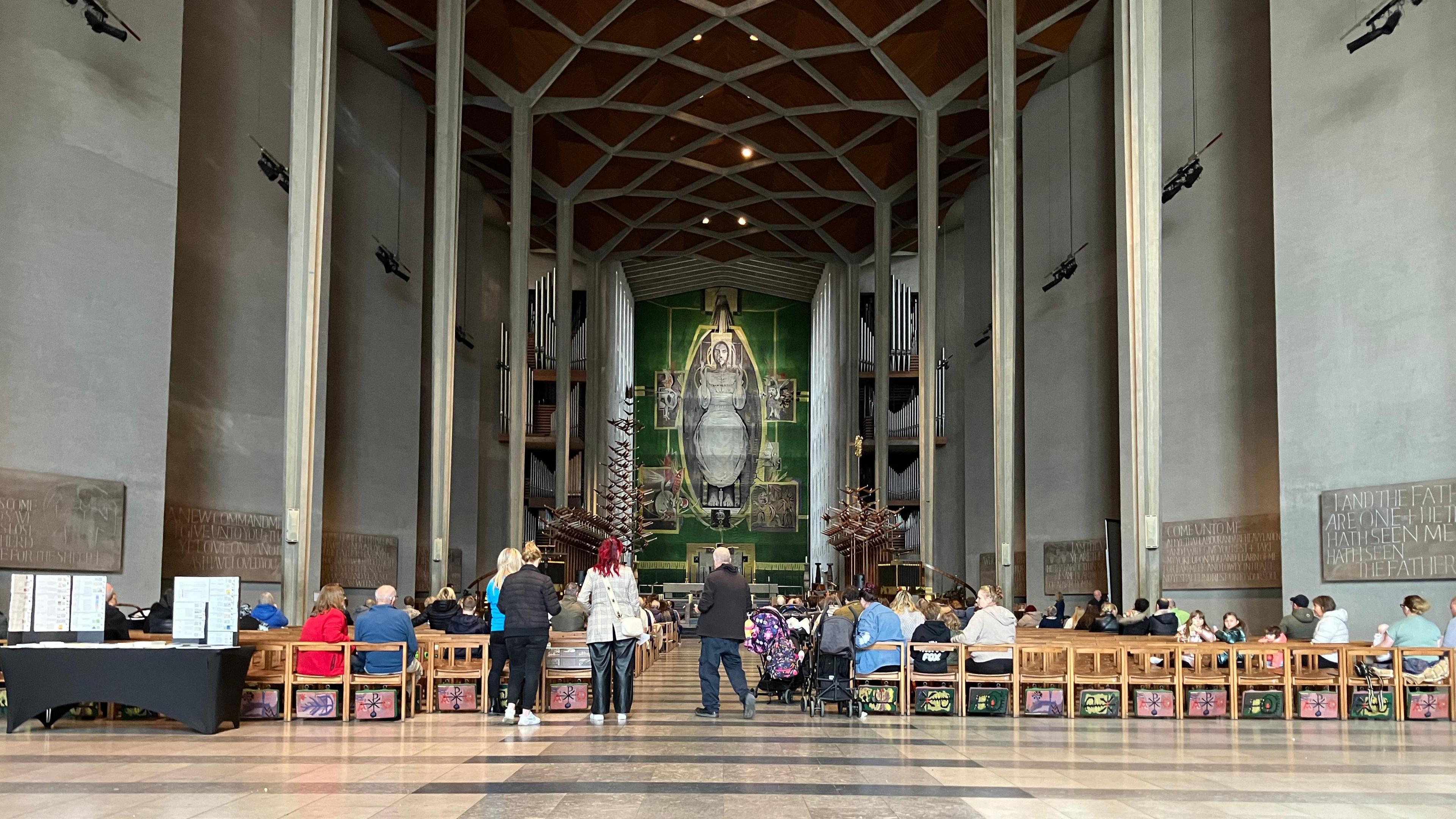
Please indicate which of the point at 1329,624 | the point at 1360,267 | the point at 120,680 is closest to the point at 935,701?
the point at 1329,624

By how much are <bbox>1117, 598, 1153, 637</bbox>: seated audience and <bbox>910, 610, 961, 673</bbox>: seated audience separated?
300 cm

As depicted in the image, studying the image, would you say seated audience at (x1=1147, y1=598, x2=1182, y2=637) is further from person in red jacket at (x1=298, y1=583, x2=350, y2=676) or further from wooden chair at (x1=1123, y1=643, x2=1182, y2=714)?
person in red jacket at (x1=298, y1=583, x2=350, y2=676)

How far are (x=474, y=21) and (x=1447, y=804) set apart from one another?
1988cm

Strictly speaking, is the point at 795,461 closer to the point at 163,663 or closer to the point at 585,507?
the point at 585,507

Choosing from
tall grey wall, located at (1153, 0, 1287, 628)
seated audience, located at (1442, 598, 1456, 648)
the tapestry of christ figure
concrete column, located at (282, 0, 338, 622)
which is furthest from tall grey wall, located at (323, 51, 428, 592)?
the tapestry of christ figure

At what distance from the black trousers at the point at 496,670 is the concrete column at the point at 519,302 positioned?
1263 cm

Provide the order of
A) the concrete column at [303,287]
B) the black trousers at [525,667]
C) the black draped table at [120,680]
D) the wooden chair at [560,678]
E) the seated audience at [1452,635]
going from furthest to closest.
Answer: the concrete column at [303,287]
the seated audience at [1452,635]
the wooden chair at [560,678]
the black trousers at [525,667]
the black draped table at [120,680]

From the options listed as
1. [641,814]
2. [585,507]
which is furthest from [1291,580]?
[585,507]

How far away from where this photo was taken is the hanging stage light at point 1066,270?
19422mm

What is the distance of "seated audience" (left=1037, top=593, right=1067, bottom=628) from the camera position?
1666 centimetres

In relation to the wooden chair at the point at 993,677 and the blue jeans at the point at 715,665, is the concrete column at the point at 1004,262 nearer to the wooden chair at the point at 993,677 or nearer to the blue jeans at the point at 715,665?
the wooden chair at the point at 993,677

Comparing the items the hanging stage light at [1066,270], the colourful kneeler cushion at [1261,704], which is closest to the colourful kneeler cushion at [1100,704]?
the colourful kneeler cushion at [1261,704]

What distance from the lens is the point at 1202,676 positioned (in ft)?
29.7

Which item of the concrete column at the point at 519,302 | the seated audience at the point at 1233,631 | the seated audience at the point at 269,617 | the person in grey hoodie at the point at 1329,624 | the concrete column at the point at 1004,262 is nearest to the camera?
the person in grey hoodie at the point at 1329,624
